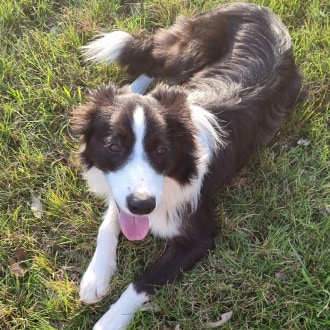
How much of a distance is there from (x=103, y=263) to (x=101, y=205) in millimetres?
499

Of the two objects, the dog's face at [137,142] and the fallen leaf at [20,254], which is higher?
the dog's face at [137,142]

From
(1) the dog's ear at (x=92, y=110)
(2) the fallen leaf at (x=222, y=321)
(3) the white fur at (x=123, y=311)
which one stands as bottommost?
(2) the fallen leaf at (x=222, y=321)

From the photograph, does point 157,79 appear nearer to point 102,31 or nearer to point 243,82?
point 102,31

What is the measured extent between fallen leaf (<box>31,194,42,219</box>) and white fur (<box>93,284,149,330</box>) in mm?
894

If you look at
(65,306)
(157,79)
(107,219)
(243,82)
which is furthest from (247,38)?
(65,306)

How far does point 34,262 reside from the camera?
3381 mm

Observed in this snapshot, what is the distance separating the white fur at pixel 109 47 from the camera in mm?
4141

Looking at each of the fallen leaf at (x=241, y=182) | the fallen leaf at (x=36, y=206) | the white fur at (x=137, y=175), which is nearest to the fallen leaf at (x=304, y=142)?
the fallen leaf at (x=241, y=182)

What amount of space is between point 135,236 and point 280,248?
3.13 feet

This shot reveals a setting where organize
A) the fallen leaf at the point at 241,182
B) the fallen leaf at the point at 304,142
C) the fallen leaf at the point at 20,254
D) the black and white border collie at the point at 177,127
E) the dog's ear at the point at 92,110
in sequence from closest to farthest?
the black and white border collie at the point at 177,127 → the dog's ear at the point at 92,110 → the fallen leaf at the point at 20,254 → the fallen leaf at the point at 241,182 → the fallen leaf at the point at 304,142

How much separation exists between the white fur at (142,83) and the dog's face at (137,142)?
3.76ft

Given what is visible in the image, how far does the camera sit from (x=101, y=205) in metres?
3.63

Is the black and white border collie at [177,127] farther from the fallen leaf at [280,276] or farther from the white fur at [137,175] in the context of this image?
the fallen leaf at [280,276]

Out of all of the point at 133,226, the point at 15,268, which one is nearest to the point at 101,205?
the point at 133,226
